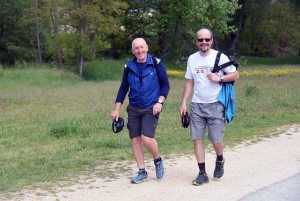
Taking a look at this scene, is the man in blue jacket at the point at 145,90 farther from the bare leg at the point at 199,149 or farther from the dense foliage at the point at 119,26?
the dense foliage at the point at 119,26

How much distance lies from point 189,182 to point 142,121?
1.02 meters

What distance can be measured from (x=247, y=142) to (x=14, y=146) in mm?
4317

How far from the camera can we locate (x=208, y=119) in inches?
253

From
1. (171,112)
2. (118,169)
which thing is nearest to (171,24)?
(171,112)

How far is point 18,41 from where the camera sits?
36.8m

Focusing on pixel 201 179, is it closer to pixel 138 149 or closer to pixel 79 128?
pixel 138 149

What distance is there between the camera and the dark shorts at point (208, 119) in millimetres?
6352

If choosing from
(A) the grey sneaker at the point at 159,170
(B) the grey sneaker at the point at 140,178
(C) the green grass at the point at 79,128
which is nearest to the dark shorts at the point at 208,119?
(A) the grey sneaker at the point at 159,170

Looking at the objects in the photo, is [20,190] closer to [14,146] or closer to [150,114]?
[150,114]

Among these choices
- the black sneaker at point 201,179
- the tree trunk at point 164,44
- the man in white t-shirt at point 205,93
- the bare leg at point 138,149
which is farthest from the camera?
the tree trunk at point 164,44

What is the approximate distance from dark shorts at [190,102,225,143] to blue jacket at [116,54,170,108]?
A: 461mm

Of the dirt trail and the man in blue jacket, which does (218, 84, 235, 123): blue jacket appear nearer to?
the man in blue jacket

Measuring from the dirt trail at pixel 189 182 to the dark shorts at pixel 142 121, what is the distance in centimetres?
67

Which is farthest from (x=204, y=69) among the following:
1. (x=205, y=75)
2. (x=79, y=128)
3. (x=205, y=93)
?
(x=79, y=128)
